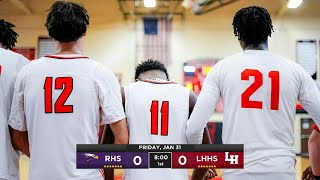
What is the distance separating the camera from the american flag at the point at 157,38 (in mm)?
10938

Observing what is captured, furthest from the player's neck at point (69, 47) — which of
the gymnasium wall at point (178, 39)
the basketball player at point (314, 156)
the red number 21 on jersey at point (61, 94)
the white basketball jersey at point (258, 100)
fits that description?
the gymnasium wall at point (178, 39)

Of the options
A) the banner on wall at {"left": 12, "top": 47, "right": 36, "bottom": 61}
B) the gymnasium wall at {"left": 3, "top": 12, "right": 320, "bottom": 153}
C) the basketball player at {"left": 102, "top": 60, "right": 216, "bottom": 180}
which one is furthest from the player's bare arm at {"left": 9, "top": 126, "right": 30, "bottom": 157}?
the banner on wall at {"left": 12, "top": 47, "right": 36, "bottom": 61}

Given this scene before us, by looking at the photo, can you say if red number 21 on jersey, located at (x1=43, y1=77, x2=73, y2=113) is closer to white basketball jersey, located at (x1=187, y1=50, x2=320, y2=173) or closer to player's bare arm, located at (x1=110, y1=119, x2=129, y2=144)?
player's bare arm, located at (x1=110, y1=119, x2=129, y2=144)

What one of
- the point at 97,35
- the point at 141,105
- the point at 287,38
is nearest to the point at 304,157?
the point at 287,38

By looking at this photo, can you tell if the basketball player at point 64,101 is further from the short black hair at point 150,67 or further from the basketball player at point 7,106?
the short black hair at point 150,67

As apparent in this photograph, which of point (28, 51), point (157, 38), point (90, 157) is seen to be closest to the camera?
point (90, 157)

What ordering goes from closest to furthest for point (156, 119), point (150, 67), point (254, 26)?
point (254, 26) → point (156, 119) → point (150, 67)

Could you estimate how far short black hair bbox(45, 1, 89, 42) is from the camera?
1.84m

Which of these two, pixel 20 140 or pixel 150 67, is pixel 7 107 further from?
pixel 150 67

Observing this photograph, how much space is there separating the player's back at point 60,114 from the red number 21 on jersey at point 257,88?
24.8 inches

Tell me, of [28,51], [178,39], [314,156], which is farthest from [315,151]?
[28,51]

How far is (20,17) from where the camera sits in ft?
35.9

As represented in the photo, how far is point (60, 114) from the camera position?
1.78m
